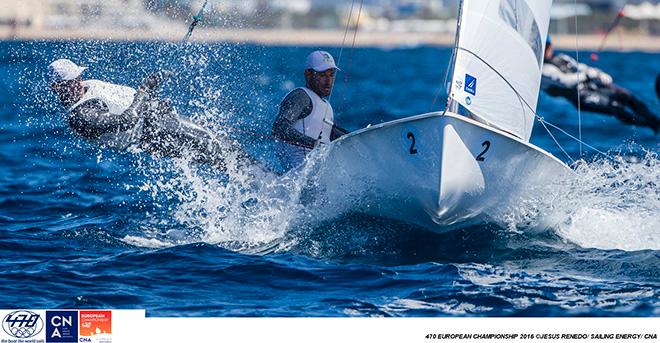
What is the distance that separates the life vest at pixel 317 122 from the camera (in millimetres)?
6904

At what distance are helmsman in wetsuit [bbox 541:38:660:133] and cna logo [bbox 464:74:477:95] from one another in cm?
596

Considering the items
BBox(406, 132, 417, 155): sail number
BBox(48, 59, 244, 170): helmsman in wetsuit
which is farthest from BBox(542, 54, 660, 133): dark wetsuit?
BBox(406, 132, 417, 155): sail number

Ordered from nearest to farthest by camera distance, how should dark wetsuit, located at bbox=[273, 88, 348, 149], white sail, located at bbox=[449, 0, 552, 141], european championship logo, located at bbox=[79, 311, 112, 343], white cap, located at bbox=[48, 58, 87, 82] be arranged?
european championship logo, located at bbox=[79, 311, 112, 343] < white sail, located at bbox=[449, 0, 552, 141] < dark wetsuit, located at bbox=[273, 88, 348, 149] < white cap, located at bbox=[48, 58, 87, 82]

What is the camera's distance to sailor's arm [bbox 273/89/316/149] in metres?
6.77

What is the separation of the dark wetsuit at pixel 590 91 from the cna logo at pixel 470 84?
595 centimetres

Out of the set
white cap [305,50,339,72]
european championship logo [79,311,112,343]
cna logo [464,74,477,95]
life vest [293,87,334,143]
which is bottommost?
european championship logo [79,311,112,343]

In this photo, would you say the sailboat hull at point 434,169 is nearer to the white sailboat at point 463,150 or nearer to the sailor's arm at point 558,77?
the white sailboat at point 463,150

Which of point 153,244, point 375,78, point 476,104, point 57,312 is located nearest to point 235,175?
point 153,244

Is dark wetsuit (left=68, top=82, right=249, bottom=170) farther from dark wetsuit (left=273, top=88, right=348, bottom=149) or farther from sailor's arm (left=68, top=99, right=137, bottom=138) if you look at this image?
dark wetsuit (left=273, top=88, right=348, bottom=149)

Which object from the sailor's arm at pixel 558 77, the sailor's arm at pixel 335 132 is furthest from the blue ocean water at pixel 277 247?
the sailor's arm at pixel 558 77

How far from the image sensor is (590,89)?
11.7m

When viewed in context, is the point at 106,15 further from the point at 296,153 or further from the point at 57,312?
the point at 57,312

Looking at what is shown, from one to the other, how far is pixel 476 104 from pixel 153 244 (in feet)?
7.16

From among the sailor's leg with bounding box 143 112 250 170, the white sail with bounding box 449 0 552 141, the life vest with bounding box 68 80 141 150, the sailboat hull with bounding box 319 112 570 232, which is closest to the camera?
the sailboat hull with bounding box 319 112 570 232
